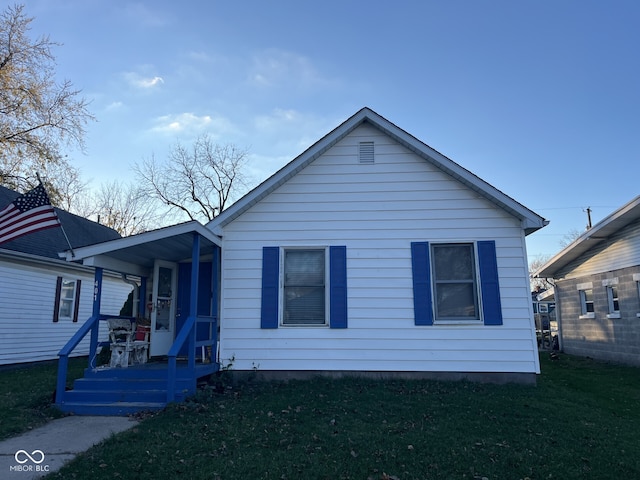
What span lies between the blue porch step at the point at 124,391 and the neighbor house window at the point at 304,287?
1734 mm

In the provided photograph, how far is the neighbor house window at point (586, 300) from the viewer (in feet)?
49.6

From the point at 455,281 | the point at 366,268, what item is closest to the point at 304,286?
the point at 366,268

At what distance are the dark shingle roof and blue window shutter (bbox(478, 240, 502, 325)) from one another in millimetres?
11444

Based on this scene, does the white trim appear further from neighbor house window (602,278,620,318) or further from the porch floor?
neighbor house window (602,278,620,318)

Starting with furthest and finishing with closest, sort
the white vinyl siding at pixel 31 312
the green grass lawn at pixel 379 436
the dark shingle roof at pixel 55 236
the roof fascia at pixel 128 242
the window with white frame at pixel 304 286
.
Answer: the dark shingle roof at pixel 55 236 < the white vinyl siding at pixel 31 312 < the window with white frame at pixel 304 286 < the roof fascia at pixel 128 242 < the green grass lawn at pixel 379 436

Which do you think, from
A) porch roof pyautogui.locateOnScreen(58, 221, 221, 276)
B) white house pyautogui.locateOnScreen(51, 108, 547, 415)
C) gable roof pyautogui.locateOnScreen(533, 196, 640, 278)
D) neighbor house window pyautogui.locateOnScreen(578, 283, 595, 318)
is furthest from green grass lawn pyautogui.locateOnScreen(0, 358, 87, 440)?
neighbor house window pyautogui.locateOnScreen(578, 283, 595, 318)

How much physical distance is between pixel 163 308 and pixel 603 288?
535 inches

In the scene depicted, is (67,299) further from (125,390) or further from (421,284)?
(421,284)

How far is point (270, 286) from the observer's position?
8.15m

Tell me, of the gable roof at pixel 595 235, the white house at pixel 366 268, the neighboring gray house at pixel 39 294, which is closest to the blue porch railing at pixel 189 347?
the white house at pixel 366 268

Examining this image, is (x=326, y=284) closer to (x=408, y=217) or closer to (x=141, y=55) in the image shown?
(x=408, y=217)

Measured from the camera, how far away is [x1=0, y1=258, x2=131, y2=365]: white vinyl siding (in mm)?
12078

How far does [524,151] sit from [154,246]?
11315mm

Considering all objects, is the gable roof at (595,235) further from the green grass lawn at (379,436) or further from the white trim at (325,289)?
the white trim at (325,289)
